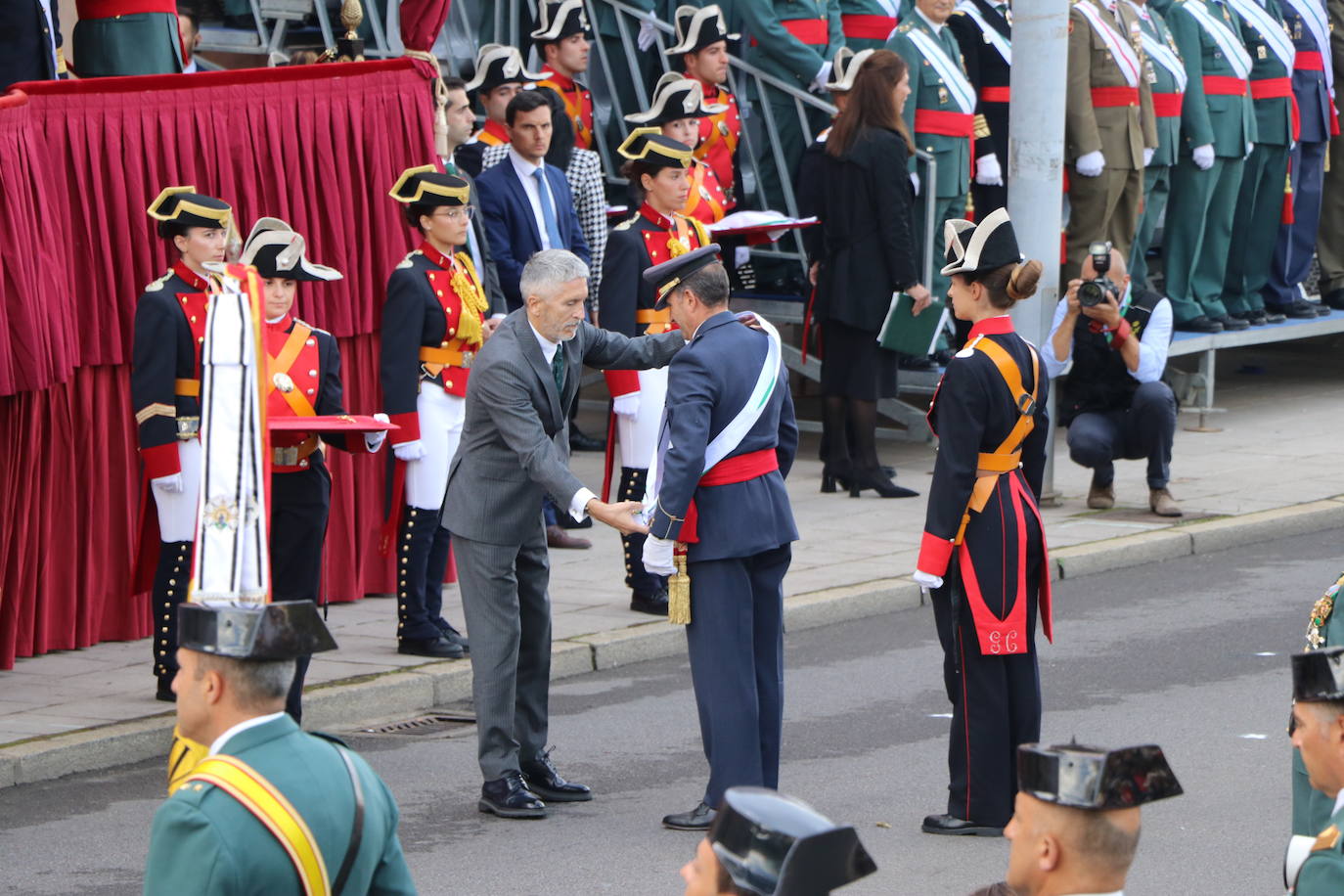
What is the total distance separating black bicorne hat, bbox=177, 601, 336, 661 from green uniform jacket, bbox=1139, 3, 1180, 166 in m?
12.1

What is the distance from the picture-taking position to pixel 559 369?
7500 mm

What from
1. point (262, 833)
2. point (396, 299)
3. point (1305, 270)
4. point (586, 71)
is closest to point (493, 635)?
point (396, 299)

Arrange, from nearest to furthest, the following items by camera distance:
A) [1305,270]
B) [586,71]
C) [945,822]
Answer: [945,822], [586,71], [1305,270]

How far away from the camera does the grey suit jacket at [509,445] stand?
721 cm

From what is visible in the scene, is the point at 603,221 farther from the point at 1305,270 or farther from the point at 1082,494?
the point at 1305,270

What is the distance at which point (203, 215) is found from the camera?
8188mm

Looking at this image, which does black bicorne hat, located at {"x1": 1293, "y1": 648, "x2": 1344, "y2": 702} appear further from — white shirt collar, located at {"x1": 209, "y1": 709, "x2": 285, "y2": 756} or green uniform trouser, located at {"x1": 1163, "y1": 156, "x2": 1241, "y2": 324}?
green uniform trouser, located at {"x1": 1163, "y1": 156, "x2": 1241, "y2": 324}

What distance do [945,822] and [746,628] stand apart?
87cm

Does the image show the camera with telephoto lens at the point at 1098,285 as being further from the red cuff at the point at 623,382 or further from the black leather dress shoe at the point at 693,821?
the black leather dress shoe at the point at 693,821

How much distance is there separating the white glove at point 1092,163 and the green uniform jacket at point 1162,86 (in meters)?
0.80

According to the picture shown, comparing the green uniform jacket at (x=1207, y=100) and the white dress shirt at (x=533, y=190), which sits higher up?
the green uniform jacket at (x=1207, y=100)

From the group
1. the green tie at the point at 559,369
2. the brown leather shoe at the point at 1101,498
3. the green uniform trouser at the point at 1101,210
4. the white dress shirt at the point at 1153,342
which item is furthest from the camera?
the green uniform trouser at the point at 1101,210

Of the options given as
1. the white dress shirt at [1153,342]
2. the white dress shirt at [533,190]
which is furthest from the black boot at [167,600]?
the white dress shirt at [1153,342]

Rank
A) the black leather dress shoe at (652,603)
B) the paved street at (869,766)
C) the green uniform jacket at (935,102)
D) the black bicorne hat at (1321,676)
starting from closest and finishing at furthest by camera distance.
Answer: the black bicorne hat at (1321,676) → the paved street at (869,766) → the black leather dress shoe at (652,603) → the green uniform jacket at (935,102)
